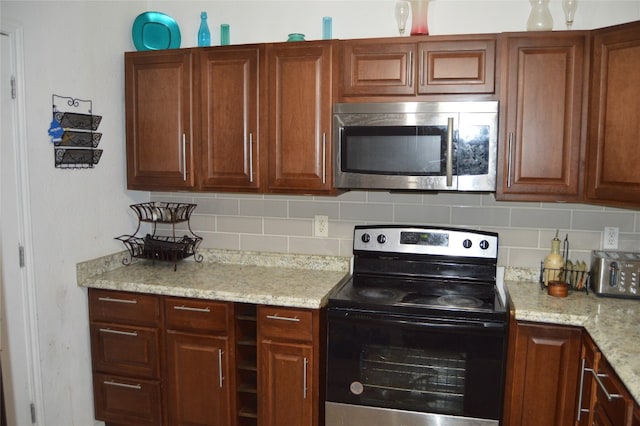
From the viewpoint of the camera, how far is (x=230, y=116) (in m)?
2.64

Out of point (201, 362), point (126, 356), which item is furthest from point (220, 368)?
point (126, 356)

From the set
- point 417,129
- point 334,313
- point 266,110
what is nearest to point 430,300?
point 334,313

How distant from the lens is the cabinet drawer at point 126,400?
261cm

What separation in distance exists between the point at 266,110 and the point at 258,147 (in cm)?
19

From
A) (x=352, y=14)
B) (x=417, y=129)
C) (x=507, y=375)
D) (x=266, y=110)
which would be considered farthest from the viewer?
(x=352, y=14)

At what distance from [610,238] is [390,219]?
42.5 inches

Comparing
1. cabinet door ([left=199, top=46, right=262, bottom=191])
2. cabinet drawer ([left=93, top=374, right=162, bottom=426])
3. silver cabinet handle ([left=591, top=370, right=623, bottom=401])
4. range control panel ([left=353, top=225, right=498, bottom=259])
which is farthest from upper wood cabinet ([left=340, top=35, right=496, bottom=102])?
cabinet drawer ([left=93, top=374, right=162, bottom=426])

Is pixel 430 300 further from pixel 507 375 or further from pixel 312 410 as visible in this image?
pixel 312 410

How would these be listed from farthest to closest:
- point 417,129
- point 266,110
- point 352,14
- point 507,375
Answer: point 352,14, point 266,110, point 417,129, point 507,375

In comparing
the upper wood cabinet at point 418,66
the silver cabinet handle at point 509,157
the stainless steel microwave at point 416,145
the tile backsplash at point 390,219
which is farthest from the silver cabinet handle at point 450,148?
the tile backsplash at point 390,219

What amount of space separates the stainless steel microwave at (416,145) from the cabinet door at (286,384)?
0.82 meters

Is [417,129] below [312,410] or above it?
above

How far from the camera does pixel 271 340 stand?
2393 mm

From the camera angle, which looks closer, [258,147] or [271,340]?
[271,340]
